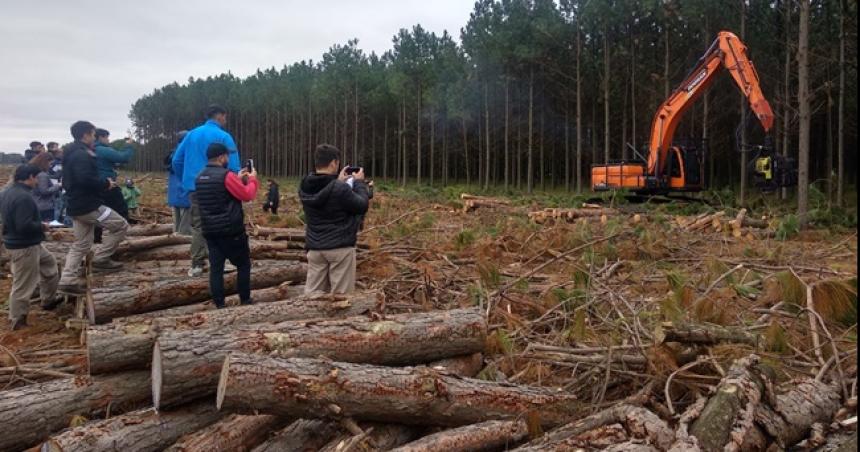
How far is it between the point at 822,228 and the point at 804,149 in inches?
75.0

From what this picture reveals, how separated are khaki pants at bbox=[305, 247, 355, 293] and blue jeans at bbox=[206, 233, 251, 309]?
0.75 m

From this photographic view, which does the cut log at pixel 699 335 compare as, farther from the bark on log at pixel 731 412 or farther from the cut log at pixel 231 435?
the cut log at pixel 231 435

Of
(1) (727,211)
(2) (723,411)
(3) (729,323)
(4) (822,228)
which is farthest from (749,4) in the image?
(2) (723,411)

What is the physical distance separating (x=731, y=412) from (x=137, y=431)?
334 centimetres

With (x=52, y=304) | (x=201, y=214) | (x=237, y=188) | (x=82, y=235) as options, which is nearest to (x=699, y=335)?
(x=237, y=188)

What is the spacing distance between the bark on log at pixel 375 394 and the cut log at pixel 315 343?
1.26 ft

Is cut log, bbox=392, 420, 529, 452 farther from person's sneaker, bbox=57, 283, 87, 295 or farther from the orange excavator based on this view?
the orange excavator

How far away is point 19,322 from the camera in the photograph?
6652mm

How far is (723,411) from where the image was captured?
3.25 meters

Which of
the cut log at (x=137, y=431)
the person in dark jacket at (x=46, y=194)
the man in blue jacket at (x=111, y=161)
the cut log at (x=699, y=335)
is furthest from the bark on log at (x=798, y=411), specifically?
the person in dark jacket at (x=46, y=194)

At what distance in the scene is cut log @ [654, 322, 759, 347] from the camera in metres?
4.15

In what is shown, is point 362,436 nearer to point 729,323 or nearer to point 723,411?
point 723,411

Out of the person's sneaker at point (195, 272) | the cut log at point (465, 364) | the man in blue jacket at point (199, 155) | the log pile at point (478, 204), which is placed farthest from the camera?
the log pile at point (478, 204)

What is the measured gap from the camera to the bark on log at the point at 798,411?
11.1ft
